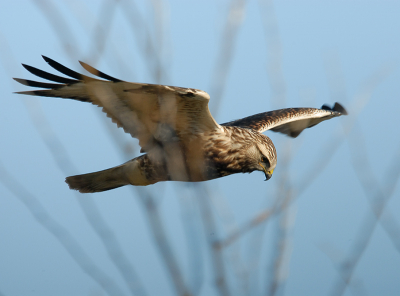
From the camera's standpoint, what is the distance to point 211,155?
4.12 m

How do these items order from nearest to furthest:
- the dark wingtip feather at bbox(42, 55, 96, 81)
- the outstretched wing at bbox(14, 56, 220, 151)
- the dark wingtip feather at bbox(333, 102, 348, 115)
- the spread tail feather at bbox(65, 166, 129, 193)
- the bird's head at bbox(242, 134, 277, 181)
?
1. the dark wingtip feather at bbox(42, 55, 96, 81)
2. the outstretched wing at bbox(14, 56, 220, 151)
3. the bird's head at bbox(242, 134, 277, 181)
4. the spread tail feather at bbox(65, 166, 129, 193)
5. the dark wingtip feather at bbox(333, 102, 348, 115)

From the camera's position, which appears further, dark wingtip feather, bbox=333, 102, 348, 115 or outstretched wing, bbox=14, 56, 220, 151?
dark wingtip feather, bbox=333, 102, 348, 115

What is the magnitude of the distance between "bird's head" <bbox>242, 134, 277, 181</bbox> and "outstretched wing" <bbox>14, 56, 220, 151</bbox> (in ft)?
1.79

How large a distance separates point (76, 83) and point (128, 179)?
5.89 ft

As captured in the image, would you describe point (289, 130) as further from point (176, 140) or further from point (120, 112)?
point (120, 112)

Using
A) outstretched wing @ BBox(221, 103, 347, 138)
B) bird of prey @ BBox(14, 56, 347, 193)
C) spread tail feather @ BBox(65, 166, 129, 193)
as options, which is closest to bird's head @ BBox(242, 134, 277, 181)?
bird of prey @ BBox(14, 56, 347, 193)

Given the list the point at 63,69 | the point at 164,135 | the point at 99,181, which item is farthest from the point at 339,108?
the point at 63,69

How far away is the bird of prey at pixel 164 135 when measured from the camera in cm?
326

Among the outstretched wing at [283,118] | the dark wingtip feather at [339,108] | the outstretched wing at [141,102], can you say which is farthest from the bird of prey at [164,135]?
the dark wingtip feather at [339,108]

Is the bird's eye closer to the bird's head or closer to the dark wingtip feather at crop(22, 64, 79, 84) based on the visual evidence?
the bird's head

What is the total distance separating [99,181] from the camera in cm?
474

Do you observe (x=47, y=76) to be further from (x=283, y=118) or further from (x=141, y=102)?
(x=283, y=118)

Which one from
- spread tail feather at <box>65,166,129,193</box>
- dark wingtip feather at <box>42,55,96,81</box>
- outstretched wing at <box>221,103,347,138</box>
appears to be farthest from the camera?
outstretched wing at <box>221,103,347,138</box>

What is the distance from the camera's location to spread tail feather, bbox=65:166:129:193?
4.67m
